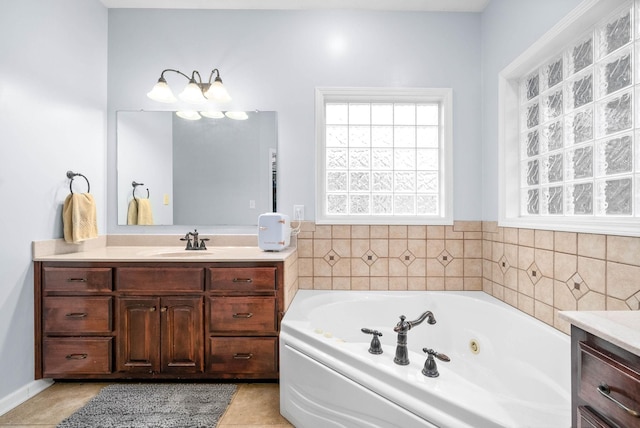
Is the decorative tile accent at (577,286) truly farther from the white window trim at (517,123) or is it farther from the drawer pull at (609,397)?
the drawer pull at (609,397)

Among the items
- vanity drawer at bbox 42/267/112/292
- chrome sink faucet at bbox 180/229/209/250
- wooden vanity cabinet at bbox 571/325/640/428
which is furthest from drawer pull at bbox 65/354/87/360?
wooden vanity cabinet at bbox 571/325/640/428

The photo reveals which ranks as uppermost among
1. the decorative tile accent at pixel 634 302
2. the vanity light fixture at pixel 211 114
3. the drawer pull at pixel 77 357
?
the vanity light fixture at pixel 211 114

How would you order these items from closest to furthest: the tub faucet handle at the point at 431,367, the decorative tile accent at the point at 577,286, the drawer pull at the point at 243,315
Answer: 1. the tub faucet handle at the point at 431,367
2. the decorative tile accent at the point at 577,286
3. the drawer pull at the point at 243,315

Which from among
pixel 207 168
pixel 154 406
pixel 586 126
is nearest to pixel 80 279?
pixel 154 406

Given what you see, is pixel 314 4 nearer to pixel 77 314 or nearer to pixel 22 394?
pixel 77 314

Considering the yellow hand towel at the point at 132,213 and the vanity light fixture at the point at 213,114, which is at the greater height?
the vanity light fixture at the point at 213,114

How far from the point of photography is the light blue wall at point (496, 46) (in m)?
1.80

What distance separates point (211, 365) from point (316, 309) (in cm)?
69

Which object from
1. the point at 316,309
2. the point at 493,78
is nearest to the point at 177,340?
the point at 316,309

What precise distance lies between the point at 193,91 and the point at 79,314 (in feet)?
5.27

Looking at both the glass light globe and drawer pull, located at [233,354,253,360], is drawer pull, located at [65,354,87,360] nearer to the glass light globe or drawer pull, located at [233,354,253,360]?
drawer pull, located at [233,354,253,360]

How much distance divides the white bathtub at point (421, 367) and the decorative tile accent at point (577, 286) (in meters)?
0.21

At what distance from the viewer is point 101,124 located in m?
2.44

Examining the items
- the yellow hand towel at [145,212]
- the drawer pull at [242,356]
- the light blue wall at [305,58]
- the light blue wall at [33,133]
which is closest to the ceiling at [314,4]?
the light blue wall at [305,58]
